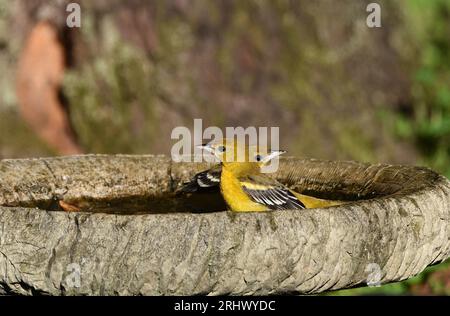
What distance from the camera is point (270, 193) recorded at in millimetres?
4992

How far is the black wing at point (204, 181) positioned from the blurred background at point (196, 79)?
13.7 ft

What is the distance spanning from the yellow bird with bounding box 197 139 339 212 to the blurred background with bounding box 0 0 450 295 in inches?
177

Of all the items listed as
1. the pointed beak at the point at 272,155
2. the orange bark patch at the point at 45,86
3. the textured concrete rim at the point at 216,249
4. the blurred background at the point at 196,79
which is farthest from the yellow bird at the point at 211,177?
the orange bark patch at the point at 45,86

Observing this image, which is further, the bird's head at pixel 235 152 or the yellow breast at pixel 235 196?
the bird's head at pixel 235 152

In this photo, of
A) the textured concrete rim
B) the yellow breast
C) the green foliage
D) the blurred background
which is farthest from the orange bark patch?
the textured concrete rim

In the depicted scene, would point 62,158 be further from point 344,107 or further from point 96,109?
point 344,107

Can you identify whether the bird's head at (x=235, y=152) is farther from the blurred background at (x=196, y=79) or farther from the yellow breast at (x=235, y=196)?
the blurred background at (x=196, y=79)

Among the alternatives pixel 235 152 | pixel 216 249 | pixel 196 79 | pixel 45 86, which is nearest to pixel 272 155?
pixel 235 152

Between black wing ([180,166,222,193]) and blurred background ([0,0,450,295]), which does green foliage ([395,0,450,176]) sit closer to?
blurred background ([0,0,450,295])

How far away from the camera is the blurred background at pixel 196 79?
32.5ft

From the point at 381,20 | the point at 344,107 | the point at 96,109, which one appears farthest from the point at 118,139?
the point at 381,20

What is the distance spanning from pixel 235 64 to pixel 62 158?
190 inches

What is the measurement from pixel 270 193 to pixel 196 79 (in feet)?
16.7

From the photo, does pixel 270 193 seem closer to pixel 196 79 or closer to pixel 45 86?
pixel 196 79
